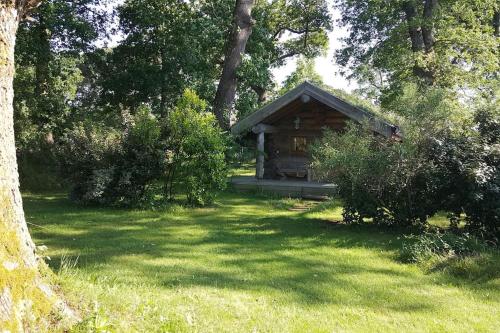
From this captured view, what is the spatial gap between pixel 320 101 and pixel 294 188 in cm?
A: 333

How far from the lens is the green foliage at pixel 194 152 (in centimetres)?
1260

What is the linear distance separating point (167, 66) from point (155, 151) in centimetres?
945

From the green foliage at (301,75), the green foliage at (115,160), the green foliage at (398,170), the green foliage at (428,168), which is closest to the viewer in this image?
the green foliage at (428,168)

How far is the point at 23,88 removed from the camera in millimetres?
→ 18406

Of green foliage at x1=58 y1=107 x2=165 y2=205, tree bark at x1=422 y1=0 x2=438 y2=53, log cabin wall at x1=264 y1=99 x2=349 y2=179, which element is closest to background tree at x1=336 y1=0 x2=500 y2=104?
tree bark at x1=422 y1=0 x2=438 y2=53

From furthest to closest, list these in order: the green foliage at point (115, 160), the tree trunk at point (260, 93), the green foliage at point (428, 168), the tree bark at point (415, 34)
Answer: the tree trunk at point (260, 93), the tree bark at point (415, 34), the green foliage at point (115, 160), the green foliage at point (428, 168)

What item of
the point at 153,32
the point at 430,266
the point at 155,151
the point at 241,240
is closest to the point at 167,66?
the point at 153,32

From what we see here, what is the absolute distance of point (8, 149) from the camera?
3625 mm

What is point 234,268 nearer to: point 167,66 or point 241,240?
point 241,240

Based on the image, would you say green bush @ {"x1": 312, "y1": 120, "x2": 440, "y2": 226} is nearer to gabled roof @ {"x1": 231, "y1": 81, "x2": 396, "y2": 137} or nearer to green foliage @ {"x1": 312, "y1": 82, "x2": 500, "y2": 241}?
green foliage @ {"x1": 312, "y1": 82, "x2": 500, "y2": 241}

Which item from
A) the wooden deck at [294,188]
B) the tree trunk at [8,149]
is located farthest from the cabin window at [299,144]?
the tree trunk at [8,149]

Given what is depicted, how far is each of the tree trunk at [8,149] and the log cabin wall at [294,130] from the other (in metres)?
14.0

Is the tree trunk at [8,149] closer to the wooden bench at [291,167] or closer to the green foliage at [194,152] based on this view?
the green foliage at [194,152]

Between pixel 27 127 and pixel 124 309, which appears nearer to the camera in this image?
pixel 124 309
